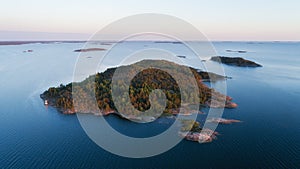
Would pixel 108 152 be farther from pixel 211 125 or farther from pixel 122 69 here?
pixel 122 69

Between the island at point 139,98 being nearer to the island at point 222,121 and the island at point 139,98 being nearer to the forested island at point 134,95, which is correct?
the forested island at point 134,95

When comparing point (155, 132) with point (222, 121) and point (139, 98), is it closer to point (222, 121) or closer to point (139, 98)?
point (139, 98)

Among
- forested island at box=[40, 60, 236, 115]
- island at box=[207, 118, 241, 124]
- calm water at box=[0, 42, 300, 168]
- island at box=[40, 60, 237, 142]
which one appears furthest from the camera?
forested island at box=[40, 60, 236, 115]

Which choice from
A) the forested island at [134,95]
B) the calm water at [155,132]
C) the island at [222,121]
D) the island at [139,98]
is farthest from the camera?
the forested island at [134,95]

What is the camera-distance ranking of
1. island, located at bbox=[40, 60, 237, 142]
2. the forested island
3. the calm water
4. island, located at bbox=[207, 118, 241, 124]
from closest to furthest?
the calm water → island, located at bbox=[207, 118, 241, 124] → island, located at bbox=[40, 60, 237, 142] → the forested island

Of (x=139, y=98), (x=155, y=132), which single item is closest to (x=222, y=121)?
(x=155, y=132)

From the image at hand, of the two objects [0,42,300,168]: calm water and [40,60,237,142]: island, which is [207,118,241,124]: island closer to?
[0,42,300,168]: calm water

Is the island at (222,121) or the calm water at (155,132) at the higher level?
the island at (222,121)

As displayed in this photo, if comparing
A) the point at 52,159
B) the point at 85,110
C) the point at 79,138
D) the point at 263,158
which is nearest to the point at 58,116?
the point at 85,110

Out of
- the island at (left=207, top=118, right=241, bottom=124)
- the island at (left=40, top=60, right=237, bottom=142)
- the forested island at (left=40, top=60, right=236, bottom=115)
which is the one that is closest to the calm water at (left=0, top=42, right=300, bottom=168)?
the island at (left=207, top=118, right=241, bottom=124)

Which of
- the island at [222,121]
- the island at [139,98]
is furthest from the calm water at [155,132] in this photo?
the island at [139,98]

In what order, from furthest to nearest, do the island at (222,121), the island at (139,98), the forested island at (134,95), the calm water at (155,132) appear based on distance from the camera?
the forested island at (134,95)
the island at (139,98)
the island at (222,121)
the calm water at (155,132)
